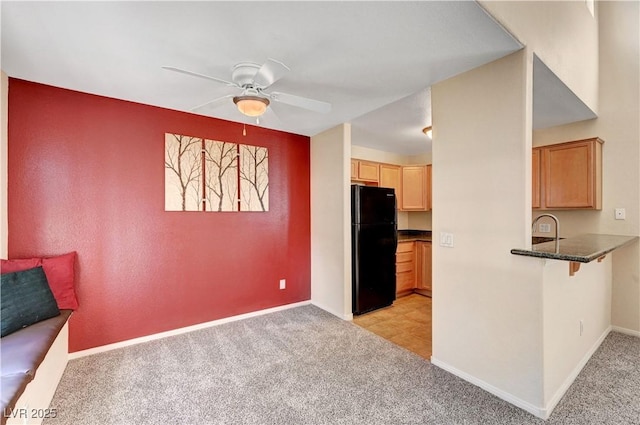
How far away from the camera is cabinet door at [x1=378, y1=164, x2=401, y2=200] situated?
4820 mm

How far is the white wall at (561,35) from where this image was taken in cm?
172

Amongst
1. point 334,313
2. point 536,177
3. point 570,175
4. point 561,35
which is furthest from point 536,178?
point 334,313

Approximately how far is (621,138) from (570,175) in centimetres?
56

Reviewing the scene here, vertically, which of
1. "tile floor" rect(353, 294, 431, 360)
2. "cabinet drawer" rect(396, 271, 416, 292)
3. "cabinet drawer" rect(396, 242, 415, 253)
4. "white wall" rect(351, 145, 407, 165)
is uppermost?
"white wall" rect(351, 145, 407, 165)

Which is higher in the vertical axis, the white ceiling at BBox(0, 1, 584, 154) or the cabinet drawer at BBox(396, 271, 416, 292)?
the white ceiling at BBox(0, 1, 584, 154)

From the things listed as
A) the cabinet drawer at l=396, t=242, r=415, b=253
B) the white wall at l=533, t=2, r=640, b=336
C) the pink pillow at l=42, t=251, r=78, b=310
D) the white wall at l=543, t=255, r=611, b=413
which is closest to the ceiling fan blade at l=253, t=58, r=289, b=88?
the white wall at l=543, t=255, r=611, b=413

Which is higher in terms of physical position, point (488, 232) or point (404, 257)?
point (488, 232)

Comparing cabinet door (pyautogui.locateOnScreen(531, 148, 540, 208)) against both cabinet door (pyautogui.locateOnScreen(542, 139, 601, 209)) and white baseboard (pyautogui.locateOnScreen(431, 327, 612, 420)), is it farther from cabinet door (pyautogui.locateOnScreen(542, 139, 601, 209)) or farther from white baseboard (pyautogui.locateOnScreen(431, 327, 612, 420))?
white baseboard (pyautogui.locateOnScreen(431, 327, 612, 420))

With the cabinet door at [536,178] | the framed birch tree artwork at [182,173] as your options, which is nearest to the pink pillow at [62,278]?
the framed birch tree artwork at [182,173]

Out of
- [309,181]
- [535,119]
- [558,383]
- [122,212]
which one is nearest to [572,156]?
[535,119]

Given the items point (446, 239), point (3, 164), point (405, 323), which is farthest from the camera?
point (405, 323)

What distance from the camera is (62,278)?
2359mm

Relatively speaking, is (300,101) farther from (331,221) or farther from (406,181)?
(406,181)

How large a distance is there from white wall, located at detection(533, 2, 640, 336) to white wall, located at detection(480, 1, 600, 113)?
0.13 meters
